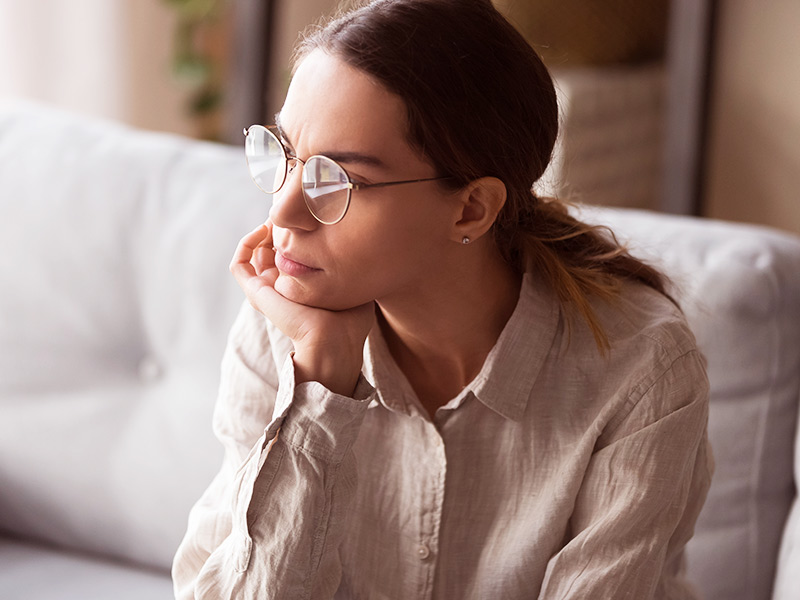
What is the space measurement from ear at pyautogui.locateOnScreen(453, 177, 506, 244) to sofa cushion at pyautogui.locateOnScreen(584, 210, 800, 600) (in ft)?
1.14

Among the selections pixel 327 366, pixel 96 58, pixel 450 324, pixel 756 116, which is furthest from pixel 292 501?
pixel 96 58

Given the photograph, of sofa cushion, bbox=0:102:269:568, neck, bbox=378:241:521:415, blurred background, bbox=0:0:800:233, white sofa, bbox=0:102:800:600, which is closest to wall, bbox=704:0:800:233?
blurred background, bbox=0:0:800:233

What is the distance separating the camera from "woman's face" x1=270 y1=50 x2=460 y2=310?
2.74 ft

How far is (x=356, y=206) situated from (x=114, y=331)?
72 cm

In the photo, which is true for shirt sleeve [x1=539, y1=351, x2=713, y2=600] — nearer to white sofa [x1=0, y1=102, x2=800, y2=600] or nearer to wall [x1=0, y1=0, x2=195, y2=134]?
white sofa [x1=0, y1=102, x2=800, y2=600]

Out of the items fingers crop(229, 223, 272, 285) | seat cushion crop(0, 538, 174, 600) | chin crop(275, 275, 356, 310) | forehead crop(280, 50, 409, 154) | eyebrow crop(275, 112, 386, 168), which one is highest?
forehead crop(280, 50, 409, 154)

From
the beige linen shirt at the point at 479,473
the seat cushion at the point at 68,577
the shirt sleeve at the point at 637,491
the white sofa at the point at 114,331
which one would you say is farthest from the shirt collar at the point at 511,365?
the seat cushion at the point at 68,577

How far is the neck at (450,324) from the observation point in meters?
0.98

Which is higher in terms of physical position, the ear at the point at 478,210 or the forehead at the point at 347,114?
the forehead at the point at 347,114

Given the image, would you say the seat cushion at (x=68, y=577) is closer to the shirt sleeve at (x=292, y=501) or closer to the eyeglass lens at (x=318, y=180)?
the shirt sleeve at (x=292, y=501)

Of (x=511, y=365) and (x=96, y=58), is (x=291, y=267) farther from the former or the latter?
(x=96, y=58)

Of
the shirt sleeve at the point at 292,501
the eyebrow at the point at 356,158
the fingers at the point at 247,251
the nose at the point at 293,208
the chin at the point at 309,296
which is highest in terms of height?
the eyebrow at the point at 356,158

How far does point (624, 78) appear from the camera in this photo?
238 centimetres

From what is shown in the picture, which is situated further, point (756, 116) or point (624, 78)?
point (624, 78)
